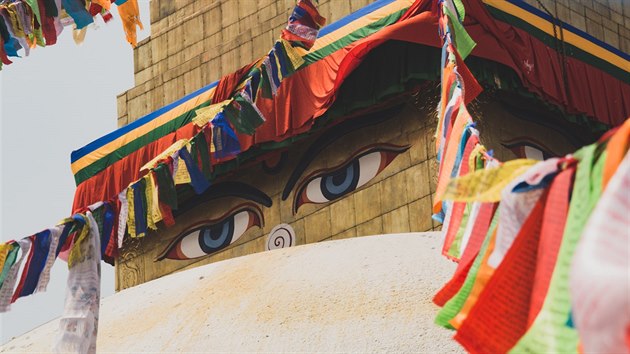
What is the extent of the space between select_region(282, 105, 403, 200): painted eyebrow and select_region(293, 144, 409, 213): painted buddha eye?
0.13m

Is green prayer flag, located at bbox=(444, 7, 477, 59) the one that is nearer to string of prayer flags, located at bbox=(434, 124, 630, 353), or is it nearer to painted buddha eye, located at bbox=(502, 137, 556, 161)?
painted buddha eye, located at bbox=(502, 137, 556, 161)

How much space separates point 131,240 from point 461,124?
7966mm

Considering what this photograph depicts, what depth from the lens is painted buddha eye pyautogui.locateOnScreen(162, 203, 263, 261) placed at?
13607 mm

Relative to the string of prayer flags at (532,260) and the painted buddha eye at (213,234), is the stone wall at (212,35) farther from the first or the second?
the string of prayer flags at (532,260)

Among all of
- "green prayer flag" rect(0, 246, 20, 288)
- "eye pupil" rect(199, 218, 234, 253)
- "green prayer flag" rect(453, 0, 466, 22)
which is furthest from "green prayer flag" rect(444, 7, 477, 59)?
"eye pupil" rect(199, 218, 234, 253)

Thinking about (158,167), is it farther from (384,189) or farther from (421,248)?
(384,189)

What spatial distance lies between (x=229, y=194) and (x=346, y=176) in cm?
153

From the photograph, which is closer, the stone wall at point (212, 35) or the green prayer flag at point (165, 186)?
the green prayer flag at point (165, 186)

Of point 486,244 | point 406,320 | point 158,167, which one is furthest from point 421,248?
point 486,244

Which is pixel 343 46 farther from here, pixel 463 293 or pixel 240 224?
pixel 463 293

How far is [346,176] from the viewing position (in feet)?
42.2

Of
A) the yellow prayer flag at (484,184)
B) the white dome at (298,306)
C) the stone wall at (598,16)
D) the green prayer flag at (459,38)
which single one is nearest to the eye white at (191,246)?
the white dome at (298,306)

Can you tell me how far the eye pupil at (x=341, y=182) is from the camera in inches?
504

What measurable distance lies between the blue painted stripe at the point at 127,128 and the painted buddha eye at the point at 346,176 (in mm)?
1705
